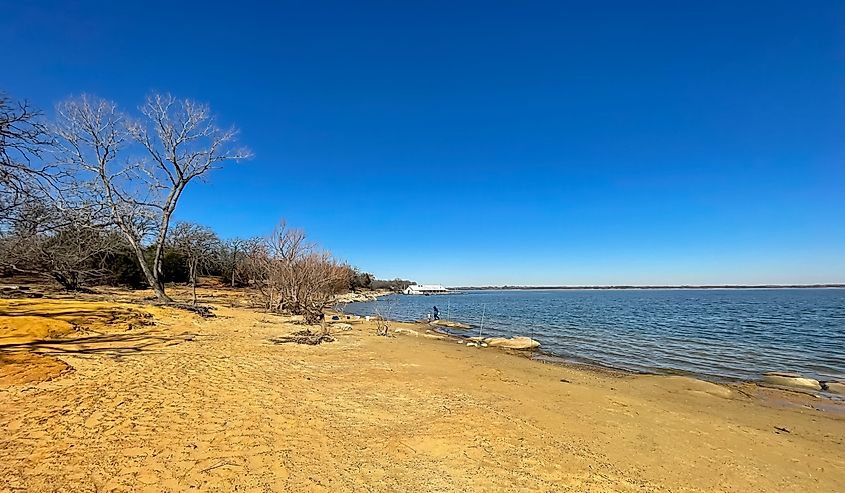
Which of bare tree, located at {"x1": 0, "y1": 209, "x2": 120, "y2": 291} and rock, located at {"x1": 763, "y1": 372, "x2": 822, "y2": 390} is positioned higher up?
bare tree, located at {"x1": 0, "y1": 209, "x2": 120, "y2": 291}

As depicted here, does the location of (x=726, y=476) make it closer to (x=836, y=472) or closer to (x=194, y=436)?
(x=836, y=472)

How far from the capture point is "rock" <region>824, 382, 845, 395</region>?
11.9 metres

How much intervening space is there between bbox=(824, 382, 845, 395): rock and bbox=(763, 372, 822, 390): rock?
19cm

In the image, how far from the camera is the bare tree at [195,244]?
4091 cm

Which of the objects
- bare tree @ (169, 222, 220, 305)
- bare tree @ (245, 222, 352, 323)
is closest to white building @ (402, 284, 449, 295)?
bare tree @ (169, 222, 220, 305)

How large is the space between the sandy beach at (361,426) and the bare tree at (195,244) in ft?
104

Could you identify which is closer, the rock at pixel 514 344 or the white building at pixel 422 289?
the rock at pixel 514 344

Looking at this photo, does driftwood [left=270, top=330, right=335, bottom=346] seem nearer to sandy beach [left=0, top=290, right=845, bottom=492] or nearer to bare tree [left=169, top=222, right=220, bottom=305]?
sandy beach [left=0, top=290, right=845, bottom=492]

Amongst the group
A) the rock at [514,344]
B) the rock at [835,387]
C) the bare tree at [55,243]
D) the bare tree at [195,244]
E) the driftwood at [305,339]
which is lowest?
the rock at [835,387]

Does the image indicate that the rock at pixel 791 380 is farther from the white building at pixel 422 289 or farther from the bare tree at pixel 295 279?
the white building at pixel 422 289

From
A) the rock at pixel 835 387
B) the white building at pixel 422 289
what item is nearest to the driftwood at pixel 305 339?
the rock at pixel 835 387

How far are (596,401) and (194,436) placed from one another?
7.49 meters

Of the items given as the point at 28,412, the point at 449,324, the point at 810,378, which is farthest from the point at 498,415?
the point at 449,324

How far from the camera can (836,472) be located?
5.98m
